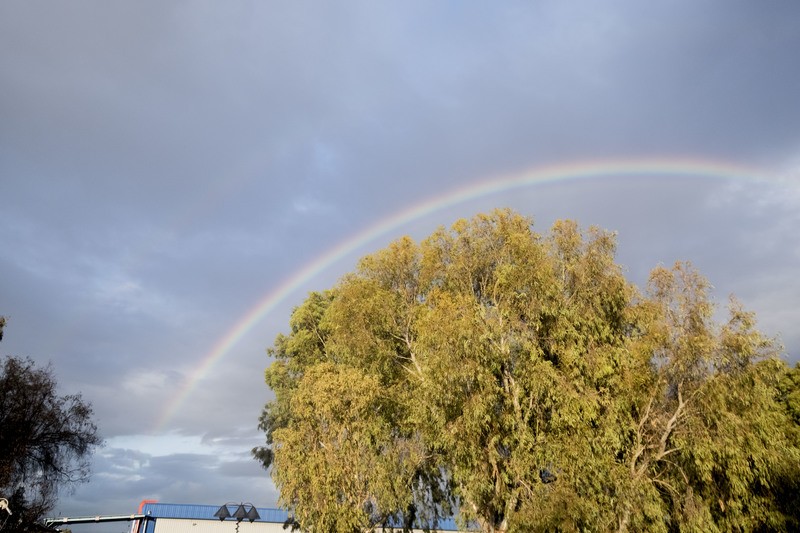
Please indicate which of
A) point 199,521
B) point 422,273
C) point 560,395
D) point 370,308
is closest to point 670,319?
point 560,395

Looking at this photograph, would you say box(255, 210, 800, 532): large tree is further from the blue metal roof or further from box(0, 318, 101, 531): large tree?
the blue metal roof

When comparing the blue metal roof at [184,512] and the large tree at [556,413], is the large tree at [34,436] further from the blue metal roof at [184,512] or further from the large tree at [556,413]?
the blue metal roof at [184,512]

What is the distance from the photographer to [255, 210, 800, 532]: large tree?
16188 millimetres

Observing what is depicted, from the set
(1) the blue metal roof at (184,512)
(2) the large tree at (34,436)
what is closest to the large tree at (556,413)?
(2) the large tree at (34,436)

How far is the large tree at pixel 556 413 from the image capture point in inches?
637

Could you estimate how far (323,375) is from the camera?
20.0m

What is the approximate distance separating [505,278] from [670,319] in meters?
5.57

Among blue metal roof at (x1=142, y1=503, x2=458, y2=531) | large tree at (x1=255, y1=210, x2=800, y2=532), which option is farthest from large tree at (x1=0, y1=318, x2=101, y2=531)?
blue metal roof at (x1=142, y1=503, x2=458, y2=531)

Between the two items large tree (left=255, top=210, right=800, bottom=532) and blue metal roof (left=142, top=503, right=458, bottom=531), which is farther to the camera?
blue metal roof (left=142, top=503, right=458, bottom=531)

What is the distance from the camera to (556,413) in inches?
663

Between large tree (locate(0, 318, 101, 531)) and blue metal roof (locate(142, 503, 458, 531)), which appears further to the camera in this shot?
blue metal roof (locate(142, 503, 458, 531))

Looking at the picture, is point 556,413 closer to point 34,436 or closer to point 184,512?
point 34,436

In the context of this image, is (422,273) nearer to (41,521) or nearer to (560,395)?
(560,395)

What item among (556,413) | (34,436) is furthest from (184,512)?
(556,413)
